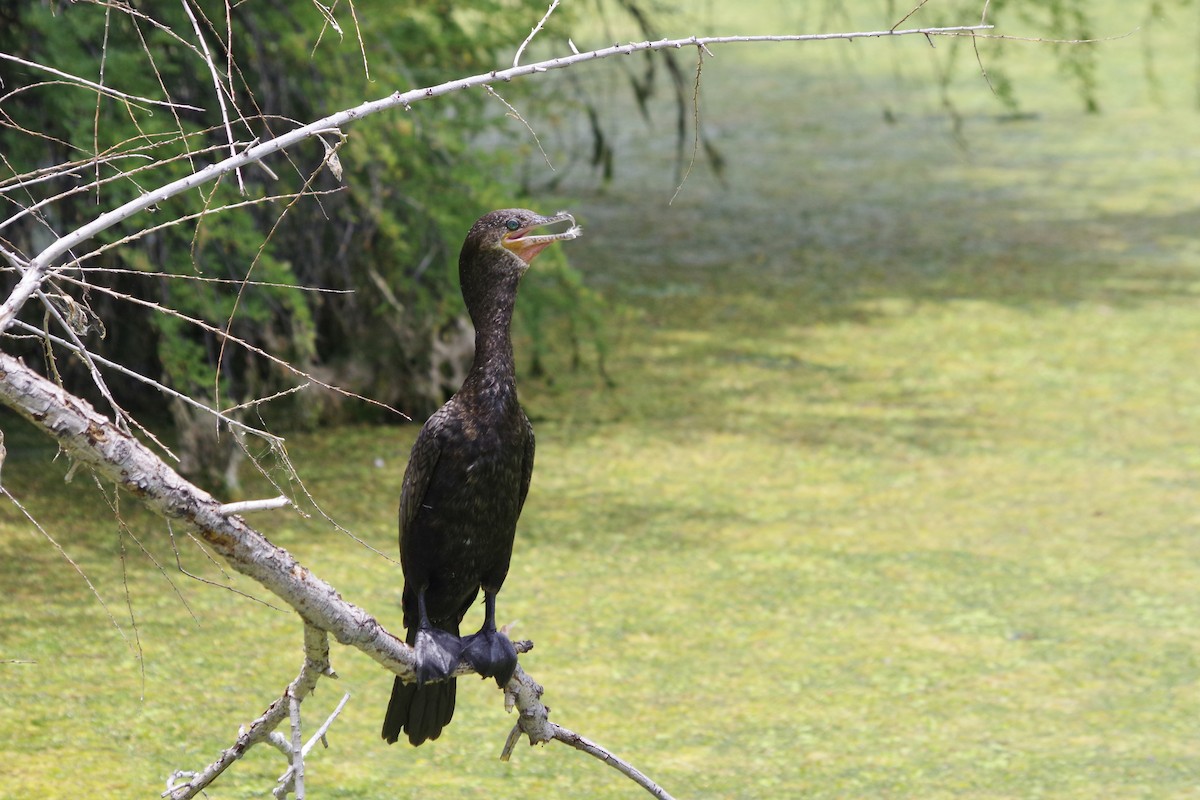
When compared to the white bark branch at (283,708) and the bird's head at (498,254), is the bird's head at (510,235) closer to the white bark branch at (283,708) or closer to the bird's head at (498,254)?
the bird's head at (498,254)

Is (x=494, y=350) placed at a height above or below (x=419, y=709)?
above

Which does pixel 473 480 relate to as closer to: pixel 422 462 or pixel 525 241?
pixel 422 462

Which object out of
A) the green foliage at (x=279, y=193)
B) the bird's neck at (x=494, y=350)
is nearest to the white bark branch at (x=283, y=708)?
the bird's neck at (x=494, y=350)

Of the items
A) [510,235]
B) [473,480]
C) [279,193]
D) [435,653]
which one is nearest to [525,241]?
[510,235]

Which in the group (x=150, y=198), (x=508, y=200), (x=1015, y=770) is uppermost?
(x=150, y=198)

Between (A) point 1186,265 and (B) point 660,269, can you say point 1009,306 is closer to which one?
(A) point 1186,265

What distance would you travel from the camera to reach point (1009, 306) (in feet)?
16.7

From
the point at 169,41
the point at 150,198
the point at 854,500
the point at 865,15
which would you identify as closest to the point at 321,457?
the point at 169,41

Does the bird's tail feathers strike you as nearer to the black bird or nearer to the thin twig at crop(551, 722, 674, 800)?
the black bird

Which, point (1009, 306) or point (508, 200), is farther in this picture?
point (1009, 306)

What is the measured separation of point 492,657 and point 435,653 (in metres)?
0.07

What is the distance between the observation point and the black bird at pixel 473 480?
1.76 m

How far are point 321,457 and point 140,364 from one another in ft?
1.60

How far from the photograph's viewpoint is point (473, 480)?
5.84 ft
